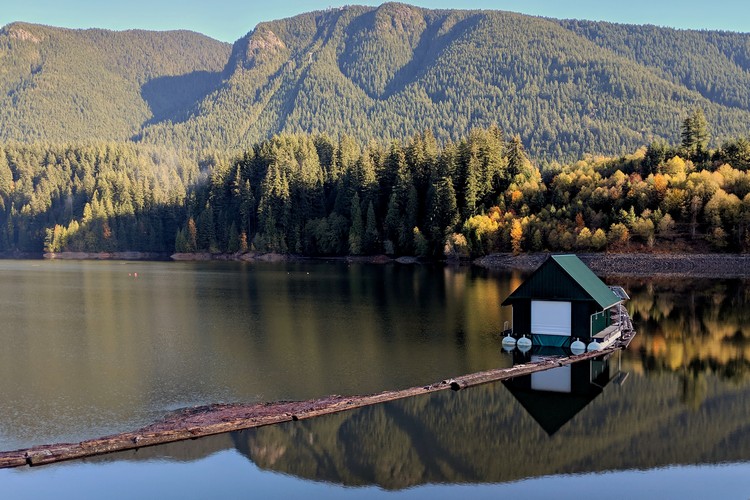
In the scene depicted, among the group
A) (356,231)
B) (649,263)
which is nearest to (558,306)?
(649,263)

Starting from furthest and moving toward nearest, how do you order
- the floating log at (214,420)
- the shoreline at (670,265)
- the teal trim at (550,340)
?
the shoreline at (670,265)
the teal trim at (550,340)
the floating log at (214,420)

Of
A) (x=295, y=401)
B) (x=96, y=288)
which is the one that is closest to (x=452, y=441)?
(x=295, y=401)

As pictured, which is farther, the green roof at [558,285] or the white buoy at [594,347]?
the green roof at [558,285]

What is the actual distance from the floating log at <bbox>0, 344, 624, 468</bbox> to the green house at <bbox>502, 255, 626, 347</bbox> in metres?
7.62

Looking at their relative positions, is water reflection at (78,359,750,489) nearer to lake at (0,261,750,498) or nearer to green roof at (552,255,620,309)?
lake at (0,261,750,498)

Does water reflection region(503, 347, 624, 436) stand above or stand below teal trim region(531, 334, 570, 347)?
below

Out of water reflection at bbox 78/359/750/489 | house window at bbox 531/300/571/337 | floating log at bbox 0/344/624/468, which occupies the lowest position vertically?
water reflection at bbox 78/359/750/489

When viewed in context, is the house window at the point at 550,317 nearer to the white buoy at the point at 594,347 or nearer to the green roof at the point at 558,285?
the green roof at the point at 558,285

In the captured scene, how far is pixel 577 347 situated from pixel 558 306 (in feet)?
8.87

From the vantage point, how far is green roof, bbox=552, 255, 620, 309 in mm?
39500

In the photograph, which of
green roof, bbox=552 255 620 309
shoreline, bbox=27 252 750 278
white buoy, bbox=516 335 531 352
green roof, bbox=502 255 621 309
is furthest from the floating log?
shoreline, bbox=27 252 750 278

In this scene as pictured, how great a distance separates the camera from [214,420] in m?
26.8

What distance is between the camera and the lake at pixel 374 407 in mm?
21969

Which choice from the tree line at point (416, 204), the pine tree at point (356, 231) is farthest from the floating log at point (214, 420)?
the pine tree at point (356, 231)
